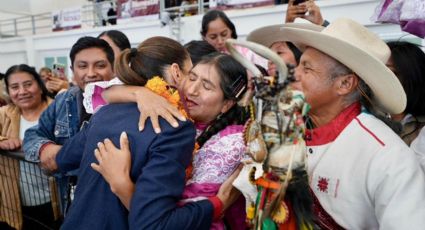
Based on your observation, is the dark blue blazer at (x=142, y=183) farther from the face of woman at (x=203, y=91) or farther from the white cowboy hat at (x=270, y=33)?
the white cowboy hat at (x=270, y=33)

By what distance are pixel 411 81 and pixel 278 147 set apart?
134cm

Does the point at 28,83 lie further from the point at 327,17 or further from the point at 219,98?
the point at 327,17

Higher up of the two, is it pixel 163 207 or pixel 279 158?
pixel 279 158

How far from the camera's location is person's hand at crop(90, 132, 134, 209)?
3.81ft

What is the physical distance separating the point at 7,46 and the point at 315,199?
14.3 m

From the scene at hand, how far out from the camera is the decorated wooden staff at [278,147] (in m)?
0.90

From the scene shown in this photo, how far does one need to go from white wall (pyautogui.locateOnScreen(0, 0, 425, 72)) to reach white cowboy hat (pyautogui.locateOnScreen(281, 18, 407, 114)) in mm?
3672

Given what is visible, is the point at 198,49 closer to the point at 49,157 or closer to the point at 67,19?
the point at 49,157

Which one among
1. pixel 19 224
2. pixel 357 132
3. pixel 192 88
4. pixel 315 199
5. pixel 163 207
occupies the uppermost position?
pixel 192 88

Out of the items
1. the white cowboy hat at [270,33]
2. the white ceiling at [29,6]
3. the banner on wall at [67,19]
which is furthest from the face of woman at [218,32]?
the white ceiling at [29,6]

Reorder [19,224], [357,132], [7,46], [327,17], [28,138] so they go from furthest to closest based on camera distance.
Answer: [7,46], [327,17], [19,224], [28,138], [357,132]

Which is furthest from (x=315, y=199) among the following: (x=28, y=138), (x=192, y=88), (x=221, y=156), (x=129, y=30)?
(x=129, y=30)

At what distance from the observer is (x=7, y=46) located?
1302 centimetres

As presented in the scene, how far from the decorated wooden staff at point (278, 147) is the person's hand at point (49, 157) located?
1.23 metres
